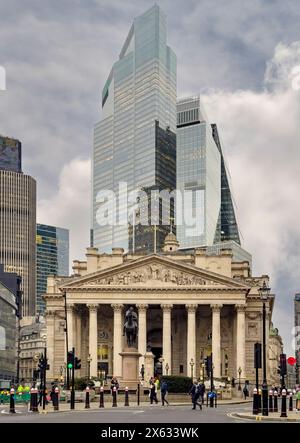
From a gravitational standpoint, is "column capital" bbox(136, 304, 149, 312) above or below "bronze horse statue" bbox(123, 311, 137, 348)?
above

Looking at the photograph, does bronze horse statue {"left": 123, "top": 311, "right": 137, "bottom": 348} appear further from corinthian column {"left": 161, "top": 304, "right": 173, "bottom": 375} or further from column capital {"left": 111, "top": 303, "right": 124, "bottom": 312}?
column capital {"left": 111, "top": 303, "right": 124, "bottom": 312}

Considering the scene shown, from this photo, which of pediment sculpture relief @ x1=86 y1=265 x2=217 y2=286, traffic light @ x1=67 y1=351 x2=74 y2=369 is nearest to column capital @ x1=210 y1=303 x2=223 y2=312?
pediment sculpture relief @ x1=86 y1=265 x2=217 y2=286

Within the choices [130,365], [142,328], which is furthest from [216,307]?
[130,365]

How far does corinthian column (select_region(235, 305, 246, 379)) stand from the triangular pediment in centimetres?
379

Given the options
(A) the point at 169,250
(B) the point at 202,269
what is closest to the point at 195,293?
(B) the point at 202,269

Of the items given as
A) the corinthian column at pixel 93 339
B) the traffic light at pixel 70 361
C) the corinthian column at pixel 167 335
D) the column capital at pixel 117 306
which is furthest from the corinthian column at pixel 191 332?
the traffic light at pixel 70 361

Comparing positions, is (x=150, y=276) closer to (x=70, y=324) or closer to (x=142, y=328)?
(x=142, y=328)

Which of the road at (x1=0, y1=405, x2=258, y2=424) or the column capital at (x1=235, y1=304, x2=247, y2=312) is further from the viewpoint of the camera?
the column capital at (x1=235, y1=304, x2=247, y2=312)

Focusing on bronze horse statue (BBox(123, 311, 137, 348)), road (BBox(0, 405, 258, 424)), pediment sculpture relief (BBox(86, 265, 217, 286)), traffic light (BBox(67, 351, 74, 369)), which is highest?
pediment sculpture relief (BBox(86, 265, 217, 286))

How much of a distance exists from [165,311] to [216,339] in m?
8.71

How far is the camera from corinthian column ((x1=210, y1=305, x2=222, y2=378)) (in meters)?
153

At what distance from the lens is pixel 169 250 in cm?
18700
